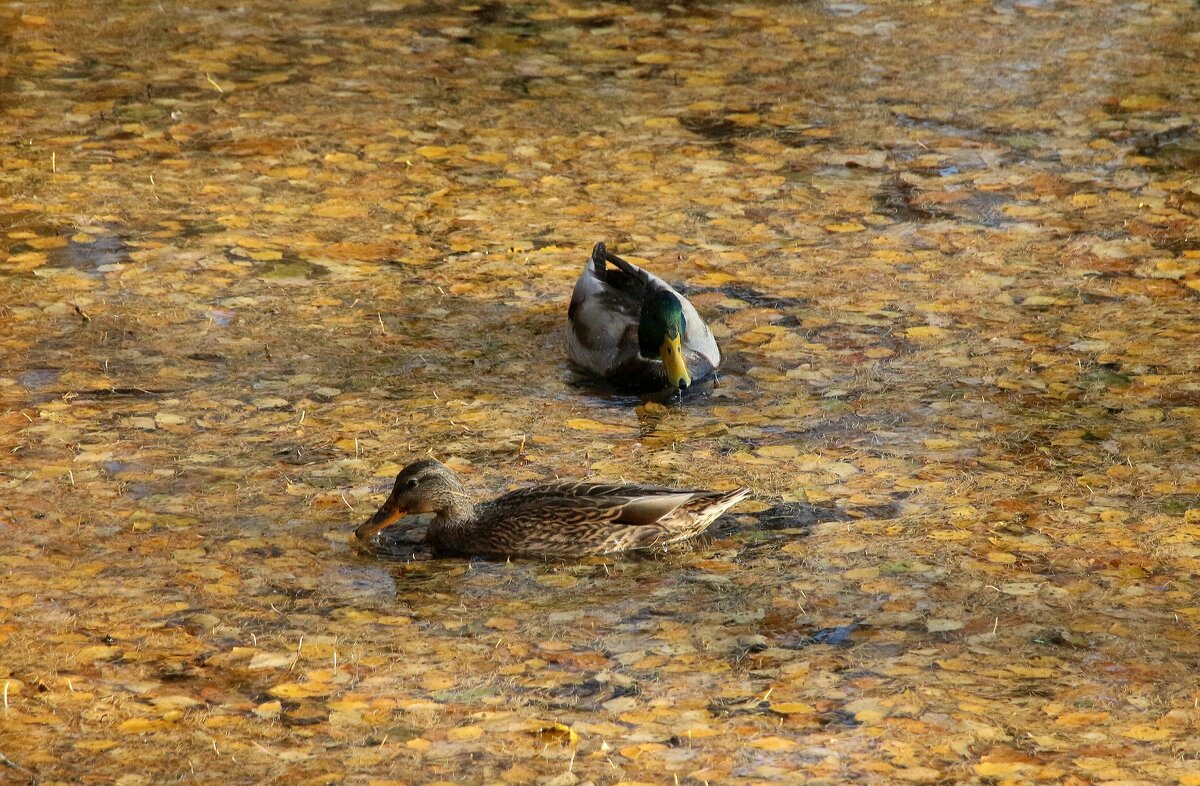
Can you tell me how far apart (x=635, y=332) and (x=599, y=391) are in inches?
12.0

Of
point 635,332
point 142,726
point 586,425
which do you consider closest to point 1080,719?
point 142,726

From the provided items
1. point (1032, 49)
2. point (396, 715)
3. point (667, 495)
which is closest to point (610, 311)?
point (667, 495)

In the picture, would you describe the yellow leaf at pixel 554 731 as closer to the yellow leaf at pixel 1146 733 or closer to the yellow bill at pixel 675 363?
the yellow leaf at pixel 1146 733

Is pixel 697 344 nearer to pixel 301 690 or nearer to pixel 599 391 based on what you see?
pixel 599 391

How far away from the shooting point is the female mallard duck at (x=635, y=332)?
23.6 ft

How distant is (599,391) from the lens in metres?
7.36

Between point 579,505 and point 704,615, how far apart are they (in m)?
0.63

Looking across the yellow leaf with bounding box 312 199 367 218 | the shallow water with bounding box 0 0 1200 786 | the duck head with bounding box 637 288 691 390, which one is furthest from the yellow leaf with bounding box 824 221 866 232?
the yellow leaf with bounding box 312 199 367 218

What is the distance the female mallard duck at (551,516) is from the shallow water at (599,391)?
109 mm

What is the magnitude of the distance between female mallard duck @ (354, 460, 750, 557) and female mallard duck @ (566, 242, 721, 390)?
1.42 metres

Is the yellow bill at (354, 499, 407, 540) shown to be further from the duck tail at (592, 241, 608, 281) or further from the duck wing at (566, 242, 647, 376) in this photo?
the duck tail at (592, 241, 608, 281)

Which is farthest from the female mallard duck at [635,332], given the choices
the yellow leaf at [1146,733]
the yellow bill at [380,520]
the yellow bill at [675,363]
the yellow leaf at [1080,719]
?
the yellow leaf at [1146,733]

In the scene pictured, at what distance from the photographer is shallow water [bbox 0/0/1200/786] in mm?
4812

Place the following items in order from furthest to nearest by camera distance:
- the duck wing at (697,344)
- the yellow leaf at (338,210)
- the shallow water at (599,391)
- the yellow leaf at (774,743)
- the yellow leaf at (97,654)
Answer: the yellow leaf at (338,210)
the duck wing at (697,344)
the yellow leaf at (97,654)
the shallow water at (599,391)
the yellow leaf at (774,743)
